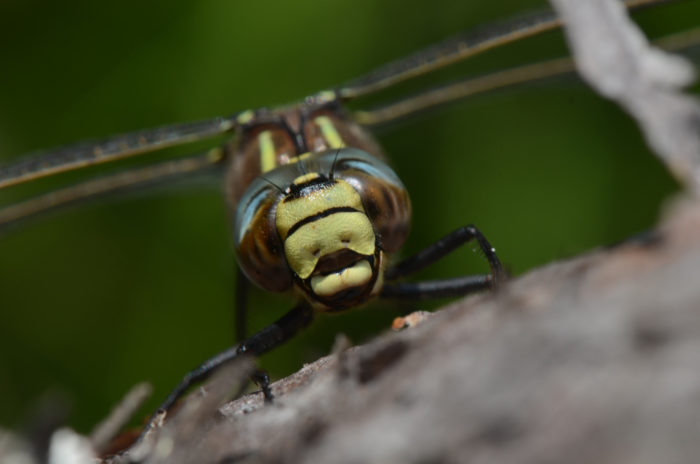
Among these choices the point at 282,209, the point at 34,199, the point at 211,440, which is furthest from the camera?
the point at 34,199

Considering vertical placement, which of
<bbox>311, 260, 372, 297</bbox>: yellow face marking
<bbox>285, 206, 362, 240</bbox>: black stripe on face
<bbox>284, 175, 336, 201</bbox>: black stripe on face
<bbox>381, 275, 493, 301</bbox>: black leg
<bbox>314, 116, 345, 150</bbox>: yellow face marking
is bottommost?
<bbox>311, 260, 372, 297</bbox>: yellow face marking

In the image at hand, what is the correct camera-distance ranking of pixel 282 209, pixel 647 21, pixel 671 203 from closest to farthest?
pixel 671 203, pixel 282 209, pixel 647 21

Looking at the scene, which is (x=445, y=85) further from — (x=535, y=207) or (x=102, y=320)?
(x=102, y=320)

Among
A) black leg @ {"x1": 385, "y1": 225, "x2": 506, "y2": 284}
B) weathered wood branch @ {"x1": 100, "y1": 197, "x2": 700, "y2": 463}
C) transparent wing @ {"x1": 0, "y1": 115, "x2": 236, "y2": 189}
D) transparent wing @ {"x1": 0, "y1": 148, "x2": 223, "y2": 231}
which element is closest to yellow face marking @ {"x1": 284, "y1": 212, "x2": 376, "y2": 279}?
black leg @ {"x1": 385, "y1": 225, "x2": 506, "y2": 284}

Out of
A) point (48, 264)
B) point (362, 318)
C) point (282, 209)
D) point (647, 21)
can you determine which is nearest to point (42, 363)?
point (48, 264)

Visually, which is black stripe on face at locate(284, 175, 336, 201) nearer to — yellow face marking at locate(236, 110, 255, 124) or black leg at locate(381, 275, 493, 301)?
black leg at locate(381, 275, 493, 301)

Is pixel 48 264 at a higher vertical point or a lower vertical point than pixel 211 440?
higher

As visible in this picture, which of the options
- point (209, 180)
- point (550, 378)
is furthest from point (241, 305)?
point (550, 378)
